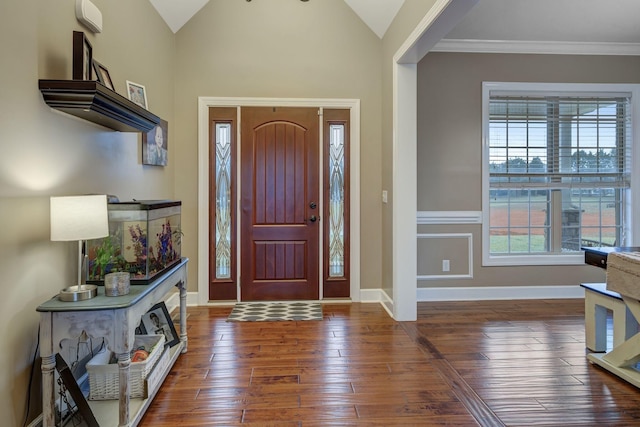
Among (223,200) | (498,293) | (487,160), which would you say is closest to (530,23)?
(487,160)

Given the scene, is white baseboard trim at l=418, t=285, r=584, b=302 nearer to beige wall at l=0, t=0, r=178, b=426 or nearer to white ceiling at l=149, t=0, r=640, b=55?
white ceiling at l=149, t=0, r=640, b=55

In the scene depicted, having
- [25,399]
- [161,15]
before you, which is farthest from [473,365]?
[161,15]

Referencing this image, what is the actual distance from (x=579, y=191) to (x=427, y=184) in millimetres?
1762

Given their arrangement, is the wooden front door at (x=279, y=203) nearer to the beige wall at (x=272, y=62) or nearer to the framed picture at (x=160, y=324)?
the beige wall at (x=272, y=62)

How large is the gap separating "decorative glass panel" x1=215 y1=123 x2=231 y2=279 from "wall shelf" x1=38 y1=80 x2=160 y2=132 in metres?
1.79

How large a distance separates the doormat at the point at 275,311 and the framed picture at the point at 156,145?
60.9 inches

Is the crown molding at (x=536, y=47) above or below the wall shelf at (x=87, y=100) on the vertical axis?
above

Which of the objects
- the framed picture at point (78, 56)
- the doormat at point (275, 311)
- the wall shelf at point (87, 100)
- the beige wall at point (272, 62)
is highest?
the beige wall at point (272, 62)

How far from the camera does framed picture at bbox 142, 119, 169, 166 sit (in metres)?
3.07

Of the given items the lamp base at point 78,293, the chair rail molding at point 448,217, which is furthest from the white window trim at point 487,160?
the lamp base at point 78,293

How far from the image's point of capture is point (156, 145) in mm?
3287

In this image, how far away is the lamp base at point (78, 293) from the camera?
66.7 inches

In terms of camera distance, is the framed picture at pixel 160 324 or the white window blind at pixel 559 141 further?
the white window blind at pixel 559 141

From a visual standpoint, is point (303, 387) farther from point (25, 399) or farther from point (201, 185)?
point (201, 185)
